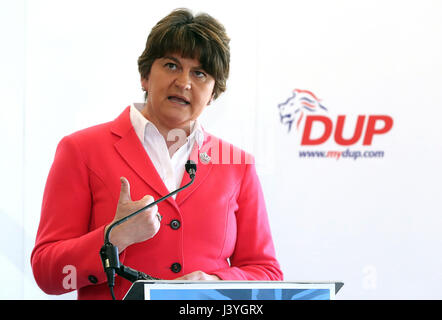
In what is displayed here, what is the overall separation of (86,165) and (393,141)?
5.00 feet

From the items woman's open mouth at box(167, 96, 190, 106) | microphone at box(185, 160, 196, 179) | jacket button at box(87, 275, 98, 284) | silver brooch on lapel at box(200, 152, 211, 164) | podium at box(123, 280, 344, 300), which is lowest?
jacket button at box(87, 275, 98, 284)

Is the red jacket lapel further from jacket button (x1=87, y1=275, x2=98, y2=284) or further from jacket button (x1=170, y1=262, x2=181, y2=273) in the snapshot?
jacket button (x1=87, y1=275, x2=98, y2=284)

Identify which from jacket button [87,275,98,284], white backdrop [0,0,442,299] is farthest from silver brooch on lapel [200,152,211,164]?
white backdrop [0,0,442,299]

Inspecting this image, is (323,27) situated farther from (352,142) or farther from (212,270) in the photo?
(212,270)

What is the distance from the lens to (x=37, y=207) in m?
2.48

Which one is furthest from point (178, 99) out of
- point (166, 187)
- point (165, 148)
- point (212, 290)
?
point (212, 290)

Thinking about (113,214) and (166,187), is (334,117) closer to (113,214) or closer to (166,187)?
(166,187)

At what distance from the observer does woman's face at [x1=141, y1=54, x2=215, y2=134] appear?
5.41 ft

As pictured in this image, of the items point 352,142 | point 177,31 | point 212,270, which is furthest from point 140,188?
point 352,142

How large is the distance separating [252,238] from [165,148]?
0.36 m

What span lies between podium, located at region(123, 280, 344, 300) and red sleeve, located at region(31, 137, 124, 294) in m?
0.45

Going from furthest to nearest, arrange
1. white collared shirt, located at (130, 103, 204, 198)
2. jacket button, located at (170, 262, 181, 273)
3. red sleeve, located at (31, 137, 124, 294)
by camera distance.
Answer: white collared shirt, located at (130, 103, 204, 198) < jacket button, located at (170, 262, 181, 273) < red sleeve, located at (31, 137, 124, 294)

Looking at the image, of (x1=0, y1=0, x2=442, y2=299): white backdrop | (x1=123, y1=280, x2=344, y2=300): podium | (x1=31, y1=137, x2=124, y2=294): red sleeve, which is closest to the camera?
(x1=123, y1=280, x2=344, y2=300): podium

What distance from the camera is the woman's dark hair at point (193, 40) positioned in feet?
5.38
